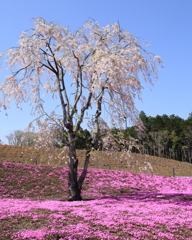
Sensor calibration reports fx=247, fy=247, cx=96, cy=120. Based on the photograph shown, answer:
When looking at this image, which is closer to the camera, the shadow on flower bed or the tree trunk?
the shadow on flower bed

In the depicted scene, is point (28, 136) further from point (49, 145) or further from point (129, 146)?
point (129, 146)

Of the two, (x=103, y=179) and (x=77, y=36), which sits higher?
(x=77, y=36)

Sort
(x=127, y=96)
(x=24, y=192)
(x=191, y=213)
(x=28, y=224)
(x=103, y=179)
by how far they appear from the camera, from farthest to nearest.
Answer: (x=103, y=179) < (x=24, y=192) < (x=127, y=96) < (x=191, y=213) < (x=28, y=224)

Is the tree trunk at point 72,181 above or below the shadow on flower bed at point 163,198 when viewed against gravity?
above

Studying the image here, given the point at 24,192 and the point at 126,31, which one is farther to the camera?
the point at 24,192

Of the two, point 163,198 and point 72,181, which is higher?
point 72,181

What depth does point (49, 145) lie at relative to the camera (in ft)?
49.4

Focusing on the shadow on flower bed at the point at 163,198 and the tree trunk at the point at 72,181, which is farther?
the tree trunk at the point at 72,181

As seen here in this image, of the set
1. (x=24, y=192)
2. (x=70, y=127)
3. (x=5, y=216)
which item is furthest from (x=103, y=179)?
(x=5, y=216)

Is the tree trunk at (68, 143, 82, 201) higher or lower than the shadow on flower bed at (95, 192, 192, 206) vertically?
higher

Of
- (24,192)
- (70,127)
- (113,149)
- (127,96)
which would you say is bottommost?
(24,192)

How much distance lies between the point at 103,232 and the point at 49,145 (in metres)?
8.12

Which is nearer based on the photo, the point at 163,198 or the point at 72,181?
the point at 72,181

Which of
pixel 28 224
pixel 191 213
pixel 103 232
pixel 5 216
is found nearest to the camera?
pixel 103 232
